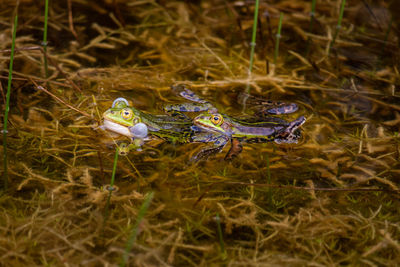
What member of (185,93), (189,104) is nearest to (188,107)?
(189,104)

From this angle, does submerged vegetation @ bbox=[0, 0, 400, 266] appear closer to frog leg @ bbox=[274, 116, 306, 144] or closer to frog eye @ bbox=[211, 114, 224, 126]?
frog leg @ bbox=[274, 116, 306, 144]

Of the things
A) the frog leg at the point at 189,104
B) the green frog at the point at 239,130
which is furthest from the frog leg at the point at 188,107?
the green frog at the point at 239,130

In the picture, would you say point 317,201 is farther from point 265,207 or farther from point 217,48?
point 217,48

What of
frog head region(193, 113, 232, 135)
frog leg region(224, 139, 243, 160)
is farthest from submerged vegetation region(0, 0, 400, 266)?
frog head region(193, 113, 232, 135)

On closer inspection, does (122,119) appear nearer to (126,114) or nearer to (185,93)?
(126,114)

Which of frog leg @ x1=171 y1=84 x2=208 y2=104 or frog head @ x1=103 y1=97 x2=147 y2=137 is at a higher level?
frog head @ x1=103 y1=97 x2=147 y2=137

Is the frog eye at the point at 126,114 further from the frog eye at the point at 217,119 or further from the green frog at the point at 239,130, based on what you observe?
the frog eye at the point at 217,119
